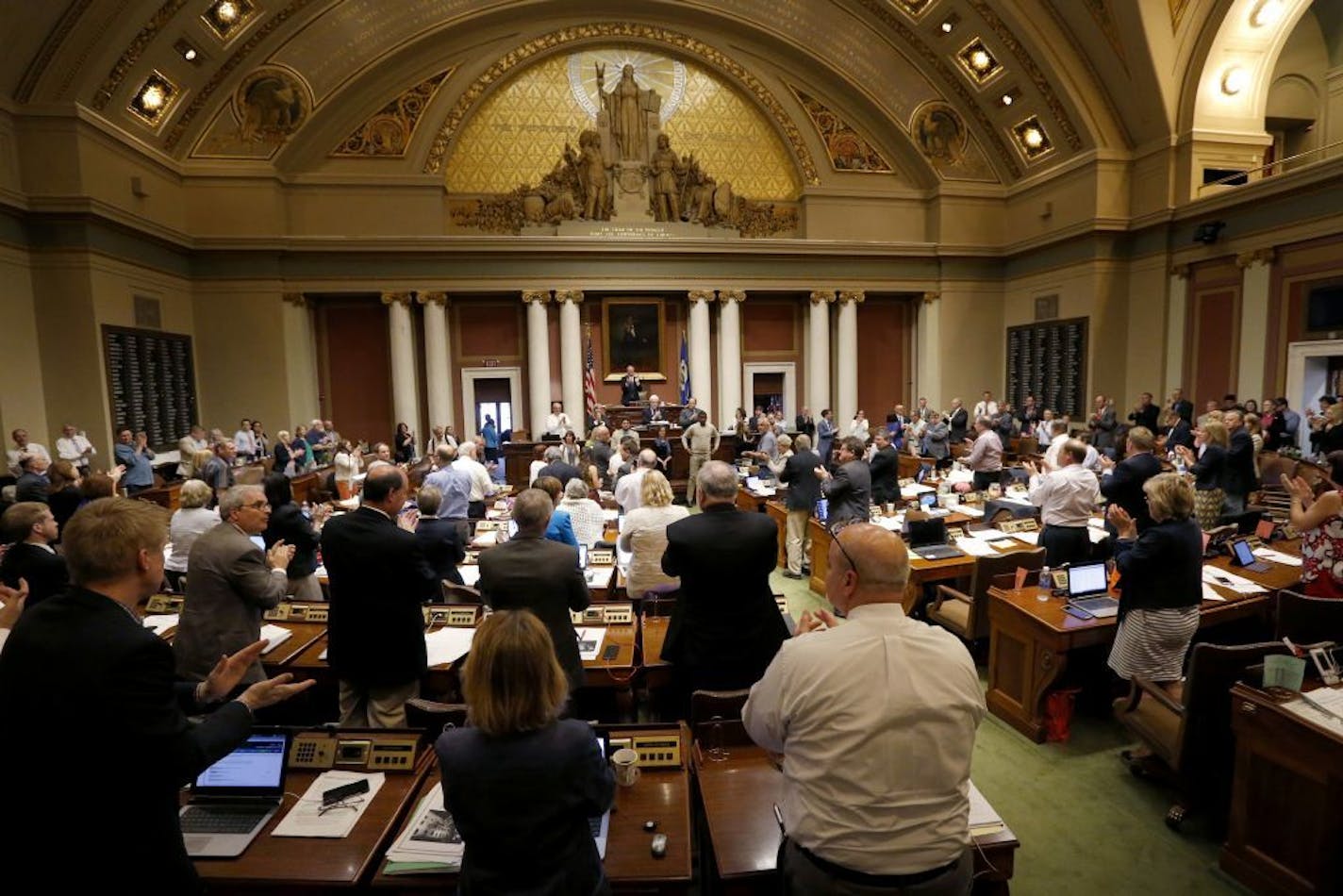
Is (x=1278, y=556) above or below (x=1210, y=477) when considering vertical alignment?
below

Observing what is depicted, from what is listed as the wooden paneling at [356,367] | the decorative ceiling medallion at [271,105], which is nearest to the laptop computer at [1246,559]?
the wooden paneling at [356,367]

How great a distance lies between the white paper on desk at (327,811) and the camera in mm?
2365

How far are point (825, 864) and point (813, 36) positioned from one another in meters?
16.8

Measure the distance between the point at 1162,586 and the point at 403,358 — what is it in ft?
47.9

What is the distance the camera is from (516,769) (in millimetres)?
1703

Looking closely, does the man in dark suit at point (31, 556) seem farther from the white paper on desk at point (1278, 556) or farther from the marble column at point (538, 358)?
the marble column at point (538, 358)

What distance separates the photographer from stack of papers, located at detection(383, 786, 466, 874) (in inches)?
85.0

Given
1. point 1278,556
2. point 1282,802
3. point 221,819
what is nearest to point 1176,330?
point 1278,556

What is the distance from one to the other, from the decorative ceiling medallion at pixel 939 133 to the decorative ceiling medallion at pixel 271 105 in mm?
12915

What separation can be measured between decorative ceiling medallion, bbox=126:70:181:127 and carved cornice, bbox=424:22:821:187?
4.47 metres

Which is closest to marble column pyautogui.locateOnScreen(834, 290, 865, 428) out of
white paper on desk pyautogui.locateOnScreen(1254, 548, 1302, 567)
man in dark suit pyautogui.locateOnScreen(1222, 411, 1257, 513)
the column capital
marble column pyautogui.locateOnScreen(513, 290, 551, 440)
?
marble column pyautogui.locateOnScreen(513, 290, 551, 440)

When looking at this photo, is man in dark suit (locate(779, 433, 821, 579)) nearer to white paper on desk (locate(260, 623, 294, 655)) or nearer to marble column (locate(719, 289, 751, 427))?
white paper on desk (locate(260, 623, 294, 655))

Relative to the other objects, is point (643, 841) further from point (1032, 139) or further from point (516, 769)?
point (1032, 139)

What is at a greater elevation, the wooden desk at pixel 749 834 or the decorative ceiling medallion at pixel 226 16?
the decorative ceiling medallion at pixel 226 16
